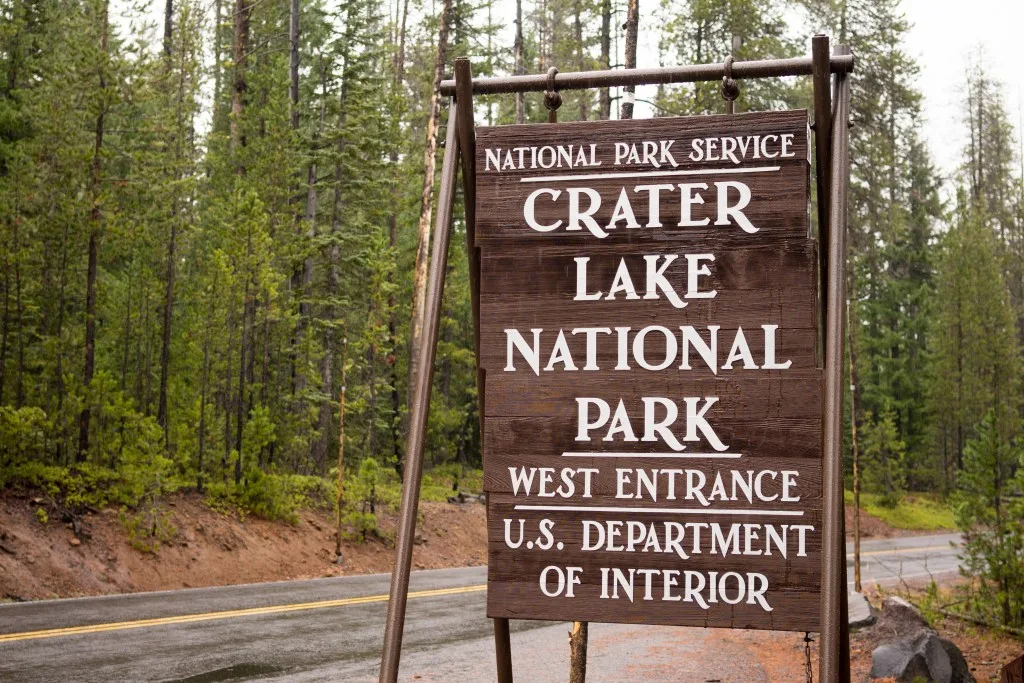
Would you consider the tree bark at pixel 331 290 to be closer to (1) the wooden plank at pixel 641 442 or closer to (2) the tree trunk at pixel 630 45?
(2) the tree trunk at pixel 630 45

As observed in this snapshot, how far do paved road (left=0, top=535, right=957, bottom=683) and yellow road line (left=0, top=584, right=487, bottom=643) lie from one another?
0.06 feet

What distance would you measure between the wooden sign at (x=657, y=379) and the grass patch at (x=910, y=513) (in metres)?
35.7

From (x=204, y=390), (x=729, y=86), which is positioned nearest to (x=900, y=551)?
(x=204, y=390)

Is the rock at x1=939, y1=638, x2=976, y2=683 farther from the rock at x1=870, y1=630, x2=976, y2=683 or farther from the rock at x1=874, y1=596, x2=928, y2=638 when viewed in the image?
the rock at x1=874, y1=596, x2=928, y2=638

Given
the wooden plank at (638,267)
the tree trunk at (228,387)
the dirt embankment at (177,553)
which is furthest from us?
the tree trunk at (228,387)

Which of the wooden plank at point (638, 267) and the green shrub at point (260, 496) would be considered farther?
the green shrub at point (260, 496)

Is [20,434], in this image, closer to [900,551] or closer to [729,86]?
[729,86]

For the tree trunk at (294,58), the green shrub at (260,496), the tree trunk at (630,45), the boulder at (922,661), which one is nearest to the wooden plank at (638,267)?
the boulder at (922,661)

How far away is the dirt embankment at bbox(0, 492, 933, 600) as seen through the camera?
13772 mm

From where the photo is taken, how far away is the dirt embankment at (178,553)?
→ 13.8 m

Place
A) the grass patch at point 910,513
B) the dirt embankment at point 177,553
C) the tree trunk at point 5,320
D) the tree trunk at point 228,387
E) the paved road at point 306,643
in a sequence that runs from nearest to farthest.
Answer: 1. the paved road at point 306,643
2. the dirt embankment at point 177,553
3. the tree trunk at point 5,320
4. the tree trunk at point 228,387
5. the grass patch at point 910,513

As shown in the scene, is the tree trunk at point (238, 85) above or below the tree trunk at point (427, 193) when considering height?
above

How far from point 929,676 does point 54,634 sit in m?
7.81

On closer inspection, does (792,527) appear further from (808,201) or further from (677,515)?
(808,201)
